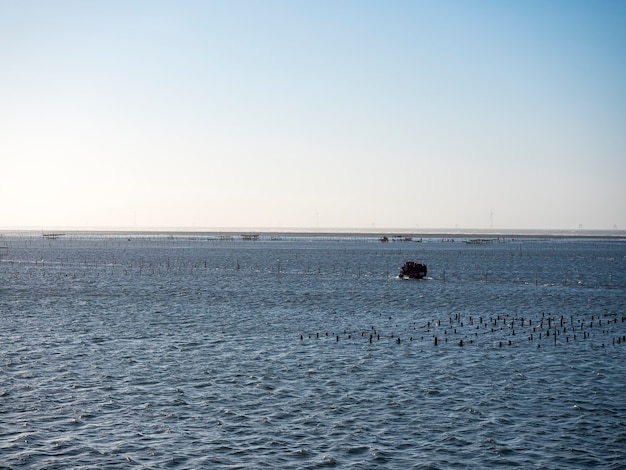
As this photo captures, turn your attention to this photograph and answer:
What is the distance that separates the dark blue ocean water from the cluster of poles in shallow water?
300mm

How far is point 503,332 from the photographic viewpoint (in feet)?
196

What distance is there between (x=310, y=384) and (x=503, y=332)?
26.5 meters

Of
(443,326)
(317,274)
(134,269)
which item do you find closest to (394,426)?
(443,326)

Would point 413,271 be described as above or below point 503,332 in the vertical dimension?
above

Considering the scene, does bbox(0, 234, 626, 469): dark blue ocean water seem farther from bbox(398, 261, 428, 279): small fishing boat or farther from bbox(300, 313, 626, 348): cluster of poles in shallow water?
bbox(398, 261, 428, 279): small fishing boat

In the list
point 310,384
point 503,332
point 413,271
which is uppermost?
point 413,271

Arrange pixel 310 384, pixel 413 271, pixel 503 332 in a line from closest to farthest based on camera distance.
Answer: pixel 310 384, pixel 503 332, pixel 413 271

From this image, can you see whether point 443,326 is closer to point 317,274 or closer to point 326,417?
point 326,417

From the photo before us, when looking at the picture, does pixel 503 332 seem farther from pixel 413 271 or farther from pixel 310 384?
pixel 413 271

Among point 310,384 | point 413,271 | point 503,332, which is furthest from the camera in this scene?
point 413,271

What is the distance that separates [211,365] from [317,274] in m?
85.2

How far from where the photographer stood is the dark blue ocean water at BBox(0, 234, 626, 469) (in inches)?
1126

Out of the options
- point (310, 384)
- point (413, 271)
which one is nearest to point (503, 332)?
point (310, 384)

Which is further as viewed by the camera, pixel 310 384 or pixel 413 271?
pixel 413 271
